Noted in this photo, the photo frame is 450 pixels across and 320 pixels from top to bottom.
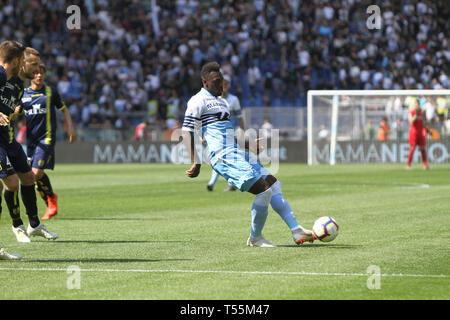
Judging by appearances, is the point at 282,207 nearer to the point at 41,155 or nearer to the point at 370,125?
the point at 41,155

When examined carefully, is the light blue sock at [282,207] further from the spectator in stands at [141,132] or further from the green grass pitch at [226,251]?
the spectator in stands at [141,132]

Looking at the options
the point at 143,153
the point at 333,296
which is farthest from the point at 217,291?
the point at 143,153

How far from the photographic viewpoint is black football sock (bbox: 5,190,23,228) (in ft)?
32.2

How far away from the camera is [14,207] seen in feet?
32.6

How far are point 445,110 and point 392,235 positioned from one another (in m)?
21.6

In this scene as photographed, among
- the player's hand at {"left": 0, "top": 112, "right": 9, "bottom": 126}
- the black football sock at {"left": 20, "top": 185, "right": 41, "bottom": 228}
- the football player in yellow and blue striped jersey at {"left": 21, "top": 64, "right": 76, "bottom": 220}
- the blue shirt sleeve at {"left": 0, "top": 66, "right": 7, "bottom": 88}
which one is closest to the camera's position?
the player's hand at {"left": 0, "top": 112, "right": 9, "bottom": 126}

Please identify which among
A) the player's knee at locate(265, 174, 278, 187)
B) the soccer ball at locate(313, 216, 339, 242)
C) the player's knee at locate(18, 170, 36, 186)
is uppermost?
the player's knee at locate(18, 170, 36, 186)

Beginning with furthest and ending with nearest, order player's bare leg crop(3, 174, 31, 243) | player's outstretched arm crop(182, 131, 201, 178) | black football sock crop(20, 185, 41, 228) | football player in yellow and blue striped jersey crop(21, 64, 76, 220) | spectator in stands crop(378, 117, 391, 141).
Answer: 1. spectator in stands crop(378, 117, 391, 141)
2. football player in yellow and blue striped jersey crop(21, 64, 76, 220)
3. black football sock crop(20, 185, 41, 228)
4. player's bare leg crop(3, 174, 31, 243)
5. player's outstretched arm crop(182, 131, 201, 178)

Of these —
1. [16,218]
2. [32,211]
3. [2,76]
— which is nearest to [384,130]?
[32,211]

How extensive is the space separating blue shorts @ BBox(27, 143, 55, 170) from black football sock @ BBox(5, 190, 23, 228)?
1950 millimetres

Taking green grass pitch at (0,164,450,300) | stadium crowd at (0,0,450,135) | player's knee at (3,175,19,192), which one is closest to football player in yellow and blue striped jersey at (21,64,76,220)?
green grass pitch at (0,164,450,300)

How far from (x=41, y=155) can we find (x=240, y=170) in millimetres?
4332

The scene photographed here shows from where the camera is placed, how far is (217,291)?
6.38m

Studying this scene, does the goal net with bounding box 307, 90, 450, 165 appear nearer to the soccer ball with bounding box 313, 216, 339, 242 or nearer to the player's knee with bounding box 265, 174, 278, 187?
the soccer ball with bounding box 313, 216, 339, 242
